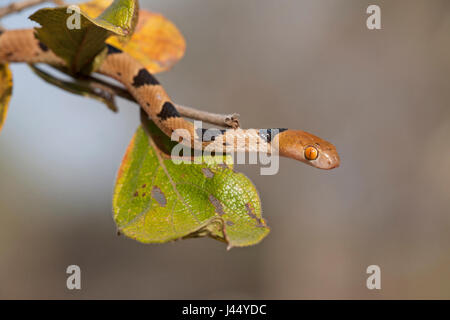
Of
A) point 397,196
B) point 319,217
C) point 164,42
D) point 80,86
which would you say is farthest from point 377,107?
point 80,86

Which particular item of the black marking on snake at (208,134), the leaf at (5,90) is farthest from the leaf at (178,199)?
the leaf at (5,90)

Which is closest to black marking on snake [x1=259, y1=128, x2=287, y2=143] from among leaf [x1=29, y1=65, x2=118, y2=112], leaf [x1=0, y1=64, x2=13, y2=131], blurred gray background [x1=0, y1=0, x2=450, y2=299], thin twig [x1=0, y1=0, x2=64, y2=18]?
leaf [x1=29, y1=65, x2=118, y2=112]

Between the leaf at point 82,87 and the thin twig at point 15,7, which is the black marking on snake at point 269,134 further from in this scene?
the thin twig at point 15,7

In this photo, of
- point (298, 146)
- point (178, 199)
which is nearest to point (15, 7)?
point (178, 199)

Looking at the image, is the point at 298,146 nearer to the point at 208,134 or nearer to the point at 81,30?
the point at 208,134

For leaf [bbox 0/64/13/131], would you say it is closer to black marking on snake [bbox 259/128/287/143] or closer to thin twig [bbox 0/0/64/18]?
thin twig [bbox 0/0/64/18]
